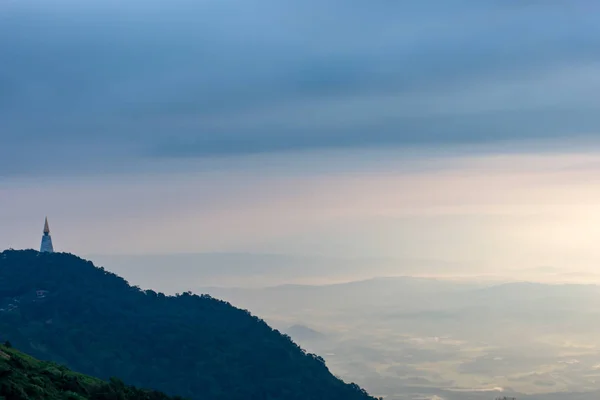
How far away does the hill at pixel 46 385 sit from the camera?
4240 inches

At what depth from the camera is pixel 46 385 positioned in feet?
397

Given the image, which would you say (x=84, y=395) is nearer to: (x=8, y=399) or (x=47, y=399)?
(x=47, y=399)

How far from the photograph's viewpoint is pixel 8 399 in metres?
104

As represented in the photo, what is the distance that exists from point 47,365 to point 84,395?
15.3 m

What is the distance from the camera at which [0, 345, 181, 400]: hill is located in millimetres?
107688

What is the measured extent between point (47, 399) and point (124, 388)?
31.5m

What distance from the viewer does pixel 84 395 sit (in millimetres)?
128500

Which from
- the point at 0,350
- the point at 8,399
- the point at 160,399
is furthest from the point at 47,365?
the point at 8,399

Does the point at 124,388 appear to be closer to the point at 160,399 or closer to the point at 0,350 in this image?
the point at 160,399

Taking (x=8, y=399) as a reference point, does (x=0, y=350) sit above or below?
above

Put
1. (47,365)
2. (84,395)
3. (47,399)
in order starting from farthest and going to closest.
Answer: (47,365) < (84,395) < (47,399)

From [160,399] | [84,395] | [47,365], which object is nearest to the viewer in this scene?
[84,395]

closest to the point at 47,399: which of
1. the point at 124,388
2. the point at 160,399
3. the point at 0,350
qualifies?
the point at 0,350

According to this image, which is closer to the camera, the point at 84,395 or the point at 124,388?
the point at 84,395
